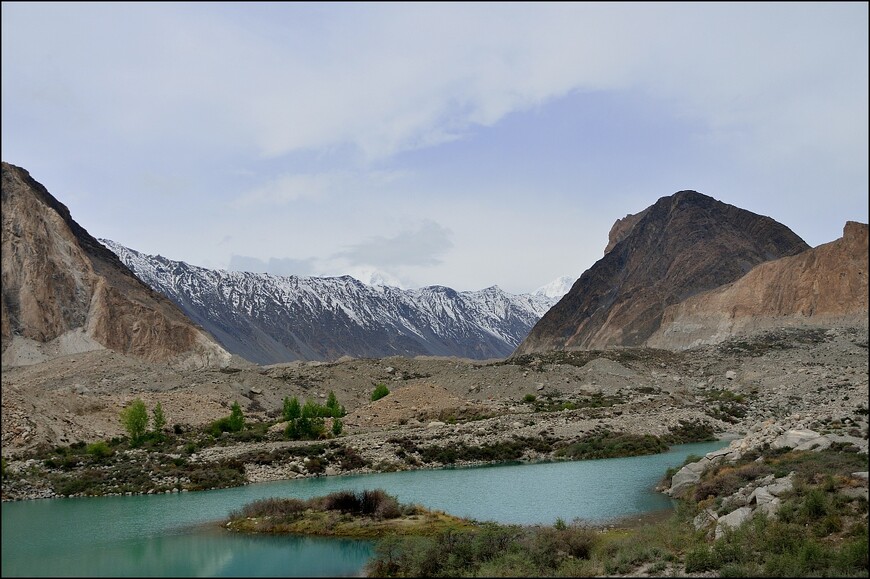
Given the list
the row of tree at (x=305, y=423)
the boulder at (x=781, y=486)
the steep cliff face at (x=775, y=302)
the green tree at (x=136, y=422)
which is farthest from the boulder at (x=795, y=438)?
the steep cliff face at (x=775, y=302)

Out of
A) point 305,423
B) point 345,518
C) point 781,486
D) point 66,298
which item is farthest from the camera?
point 66,298

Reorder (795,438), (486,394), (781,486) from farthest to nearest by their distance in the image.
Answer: (486,394) → (795,438) → (781,486)

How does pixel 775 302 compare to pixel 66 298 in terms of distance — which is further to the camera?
pixel 66 298

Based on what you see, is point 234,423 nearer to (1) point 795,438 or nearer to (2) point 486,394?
(2) point 486,394

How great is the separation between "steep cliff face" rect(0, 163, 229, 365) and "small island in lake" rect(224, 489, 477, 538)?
263 ft

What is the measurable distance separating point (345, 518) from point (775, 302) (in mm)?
95988

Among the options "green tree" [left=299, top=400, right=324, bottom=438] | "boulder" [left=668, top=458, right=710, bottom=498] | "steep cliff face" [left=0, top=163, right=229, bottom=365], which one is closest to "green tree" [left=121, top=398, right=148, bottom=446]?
"green tree" [left=299, top=400, right=324, bottom=438]

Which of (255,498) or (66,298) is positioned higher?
(66,298)

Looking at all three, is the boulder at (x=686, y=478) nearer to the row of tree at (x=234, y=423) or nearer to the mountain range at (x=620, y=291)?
the row of tree at (x=234, y=423)

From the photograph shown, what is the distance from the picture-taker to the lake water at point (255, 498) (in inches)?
514

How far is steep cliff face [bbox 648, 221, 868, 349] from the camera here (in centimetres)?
8700

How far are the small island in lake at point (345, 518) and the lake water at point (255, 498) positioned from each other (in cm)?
110

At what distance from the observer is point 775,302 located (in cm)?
10306

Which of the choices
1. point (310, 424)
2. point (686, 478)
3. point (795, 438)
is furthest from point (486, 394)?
point (795, 438)
